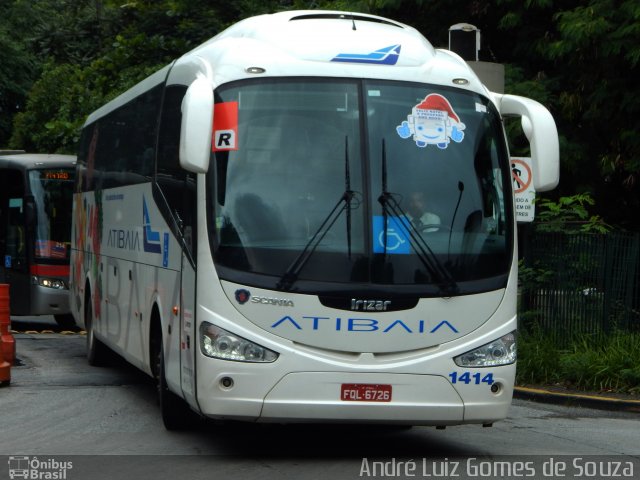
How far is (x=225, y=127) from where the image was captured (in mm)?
9211

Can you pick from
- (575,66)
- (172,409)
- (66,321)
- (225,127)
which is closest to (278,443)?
(172,409)

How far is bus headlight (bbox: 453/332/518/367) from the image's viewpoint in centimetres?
917

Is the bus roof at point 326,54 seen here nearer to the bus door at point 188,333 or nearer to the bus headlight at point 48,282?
the bus door at point 188,333

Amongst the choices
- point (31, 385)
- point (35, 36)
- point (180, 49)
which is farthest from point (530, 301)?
point (35, 36)

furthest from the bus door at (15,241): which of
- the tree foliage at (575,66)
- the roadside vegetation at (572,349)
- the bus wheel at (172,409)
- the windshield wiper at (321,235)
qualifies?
the windshield wiper at (321,235)

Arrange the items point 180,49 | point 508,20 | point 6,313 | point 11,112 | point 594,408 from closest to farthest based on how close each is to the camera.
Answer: point 594,408, point 6,313, point 508,20, point 180,49, point 11,112

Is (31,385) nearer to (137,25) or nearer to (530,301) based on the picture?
(530,301)

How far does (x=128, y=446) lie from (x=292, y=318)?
206 centimetres

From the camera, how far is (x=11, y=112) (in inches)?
1662

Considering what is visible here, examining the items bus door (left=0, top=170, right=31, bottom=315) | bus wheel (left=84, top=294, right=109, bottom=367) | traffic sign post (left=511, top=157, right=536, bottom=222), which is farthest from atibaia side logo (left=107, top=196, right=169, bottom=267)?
bus door (left=0, top=170, right=31, bottom=315)

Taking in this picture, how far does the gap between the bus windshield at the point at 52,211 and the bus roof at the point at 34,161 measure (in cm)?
10

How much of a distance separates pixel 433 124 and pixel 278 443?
2977 millimetres

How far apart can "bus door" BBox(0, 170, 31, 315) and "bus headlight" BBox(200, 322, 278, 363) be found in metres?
14.3

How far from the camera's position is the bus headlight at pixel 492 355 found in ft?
30.1
